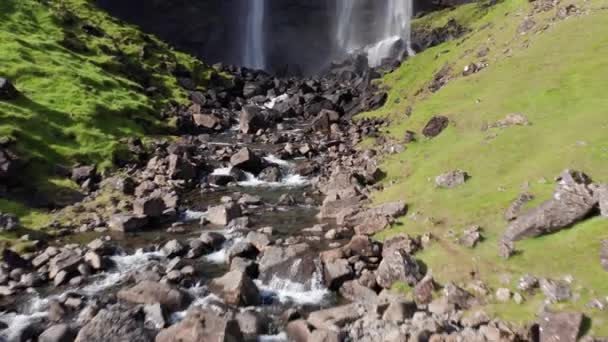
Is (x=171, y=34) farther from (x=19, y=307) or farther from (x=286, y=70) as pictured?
(x=19, y=307)

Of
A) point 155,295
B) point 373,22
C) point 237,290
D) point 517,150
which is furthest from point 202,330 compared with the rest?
point 373,22

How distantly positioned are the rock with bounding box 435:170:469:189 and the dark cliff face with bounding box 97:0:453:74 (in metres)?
87.1

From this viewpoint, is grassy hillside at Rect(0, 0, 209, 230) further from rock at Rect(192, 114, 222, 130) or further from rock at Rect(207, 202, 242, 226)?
rock at Rect(207, 202, 242, 226)

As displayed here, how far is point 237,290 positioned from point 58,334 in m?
6.37

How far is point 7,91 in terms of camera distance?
42.5m

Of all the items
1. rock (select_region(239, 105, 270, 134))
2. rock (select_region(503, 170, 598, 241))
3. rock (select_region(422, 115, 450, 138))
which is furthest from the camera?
rock (select_region(239, 105, 270, 134))

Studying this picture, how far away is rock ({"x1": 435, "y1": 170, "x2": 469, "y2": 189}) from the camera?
2764 centimetres

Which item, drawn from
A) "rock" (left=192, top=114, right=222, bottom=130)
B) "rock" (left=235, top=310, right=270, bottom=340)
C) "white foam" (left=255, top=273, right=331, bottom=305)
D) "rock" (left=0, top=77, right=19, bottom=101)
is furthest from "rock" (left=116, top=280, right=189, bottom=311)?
"rock" (left=192, top=114, right=222, bottom=130)

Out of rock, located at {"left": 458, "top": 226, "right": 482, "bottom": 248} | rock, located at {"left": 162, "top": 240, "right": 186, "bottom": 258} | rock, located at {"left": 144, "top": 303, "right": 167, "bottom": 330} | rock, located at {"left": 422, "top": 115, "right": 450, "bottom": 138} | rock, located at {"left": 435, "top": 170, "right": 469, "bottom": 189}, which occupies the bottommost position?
rock, located at {"left": 144, "top": 303, "right": 167, "bottom": 330}

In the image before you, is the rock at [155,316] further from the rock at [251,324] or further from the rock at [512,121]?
the rock at [512,121]

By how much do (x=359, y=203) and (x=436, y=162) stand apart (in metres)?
5.52

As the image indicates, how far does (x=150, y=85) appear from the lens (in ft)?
224

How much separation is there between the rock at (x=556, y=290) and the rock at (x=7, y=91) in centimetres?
4158

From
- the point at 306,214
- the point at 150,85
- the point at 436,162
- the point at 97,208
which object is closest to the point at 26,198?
the point at 97,208
